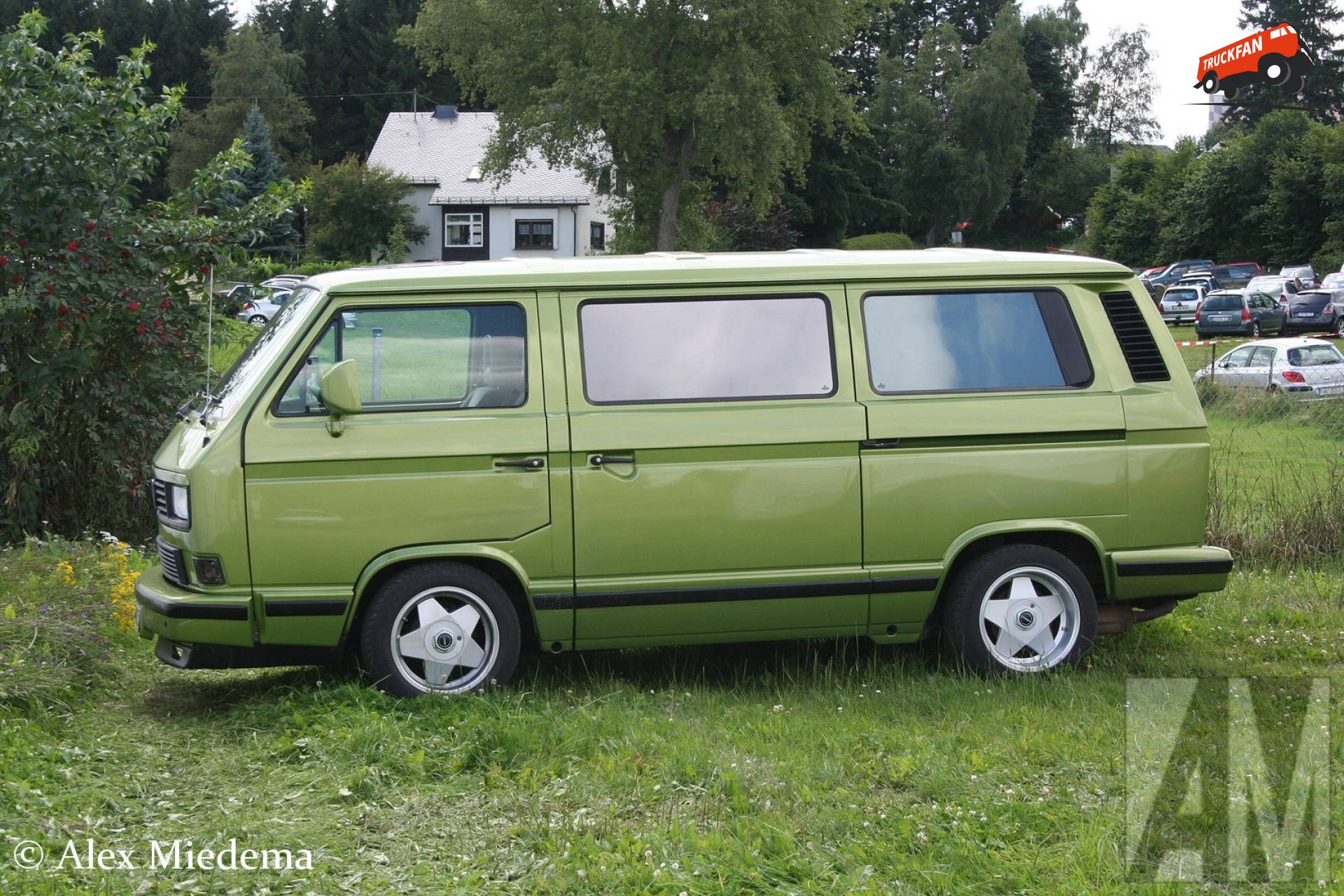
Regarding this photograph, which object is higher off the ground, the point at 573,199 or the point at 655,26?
the point at 655,26

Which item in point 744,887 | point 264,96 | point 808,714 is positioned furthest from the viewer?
point 264,96

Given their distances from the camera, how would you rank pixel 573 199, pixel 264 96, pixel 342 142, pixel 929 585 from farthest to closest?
pixel 342 142
pixel 264 96
pixel 573 199
pixel 929 585

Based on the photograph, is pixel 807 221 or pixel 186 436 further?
pixel 807 221

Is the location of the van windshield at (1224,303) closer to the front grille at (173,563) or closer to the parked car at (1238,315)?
the parked car at (1238,315)

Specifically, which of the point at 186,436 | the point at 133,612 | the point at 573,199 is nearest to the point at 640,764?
the point at 186,436

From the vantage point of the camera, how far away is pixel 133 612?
7.60m

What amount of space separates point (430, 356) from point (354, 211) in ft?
181

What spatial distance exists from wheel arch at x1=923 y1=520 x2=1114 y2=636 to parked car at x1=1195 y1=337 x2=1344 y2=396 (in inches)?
624

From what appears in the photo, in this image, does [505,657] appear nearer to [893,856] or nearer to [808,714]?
[808,714]

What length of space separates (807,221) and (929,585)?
58945mm

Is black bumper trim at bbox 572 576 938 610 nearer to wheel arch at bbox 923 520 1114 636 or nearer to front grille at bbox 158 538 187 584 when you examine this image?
wheel arch at bbox 923 520 1114 636

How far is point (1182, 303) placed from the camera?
45000 millimetres

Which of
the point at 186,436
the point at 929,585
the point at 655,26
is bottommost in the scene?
A: the point at 929,585

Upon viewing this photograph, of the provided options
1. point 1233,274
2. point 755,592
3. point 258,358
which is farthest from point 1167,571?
point 1233,274
